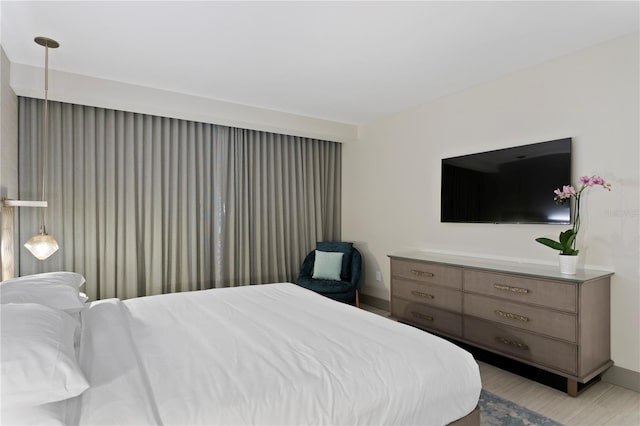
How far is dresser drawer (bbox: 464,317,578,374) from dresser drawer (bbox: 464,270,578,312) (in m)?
0.25

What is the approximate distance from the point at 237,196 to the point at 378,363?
3.24 metres

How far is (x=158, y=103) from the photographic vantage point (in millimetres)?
3486

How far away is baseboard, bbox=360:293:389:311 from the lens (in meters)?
4.50

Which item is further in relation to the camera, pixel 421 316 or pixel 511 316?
pixel 421 316

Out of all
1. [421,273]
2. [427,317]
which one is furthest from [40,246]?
[427,317]

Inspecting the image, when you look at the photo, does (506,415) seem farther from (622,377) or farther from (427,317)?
(427,317)

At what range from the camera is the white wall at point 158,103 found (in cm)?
299

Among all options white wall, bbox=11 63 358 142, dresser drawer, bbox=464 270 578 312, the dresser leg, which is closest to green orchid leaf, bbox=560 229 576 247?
dresser drawer, bbox=464 270 578 312

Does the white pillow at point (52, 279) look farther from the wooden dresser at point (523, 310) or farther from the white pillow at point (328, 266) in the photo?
the wooden dresser at point (523, 310)

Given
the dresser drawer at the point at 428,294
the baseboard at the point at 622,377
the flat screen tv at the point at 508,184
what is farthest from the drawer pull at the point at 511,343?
the flat screen tv at the point at 508,184

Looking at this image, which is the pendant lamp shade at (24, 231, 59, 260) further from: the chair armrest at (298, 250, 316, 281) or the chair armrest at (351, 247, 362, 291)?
the chair armrest at (351, 247, 362, 291)

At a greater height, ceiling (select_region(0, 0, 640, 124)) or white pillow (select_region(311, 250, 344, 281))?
ceiling (select_region(0, 0, 640, 124))

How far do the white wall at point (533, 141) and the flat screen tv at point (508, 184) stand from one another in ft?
0.30

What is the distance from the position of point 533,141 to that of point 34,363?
349 cm
